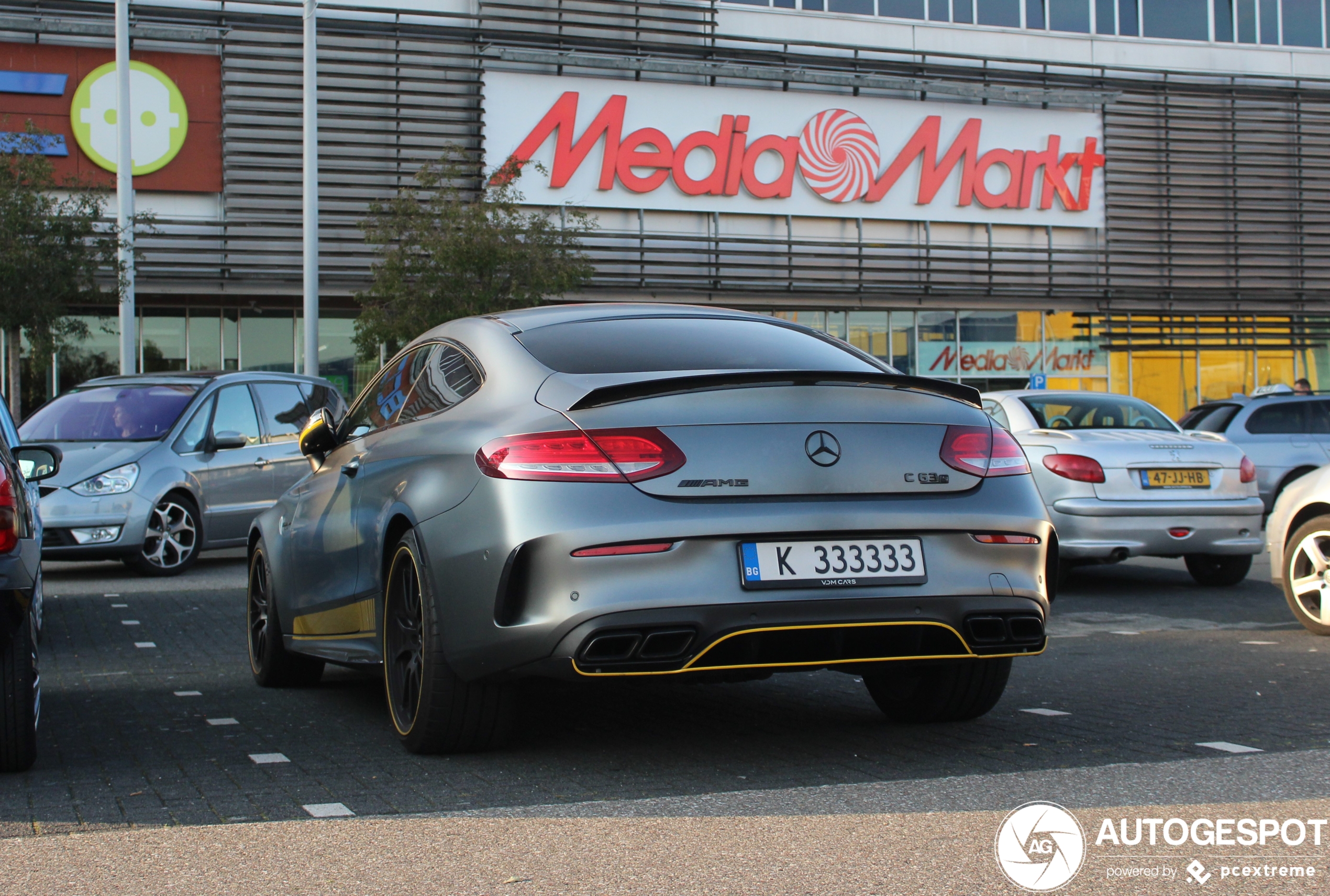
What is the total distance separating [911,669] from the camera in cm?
543

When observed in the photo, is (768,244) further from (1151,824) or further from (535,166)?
(1151,824)

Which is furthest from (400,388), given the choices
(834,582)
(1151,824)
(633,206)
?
(633,206)

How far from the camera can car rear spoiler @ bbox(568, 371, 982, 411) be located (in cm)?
436

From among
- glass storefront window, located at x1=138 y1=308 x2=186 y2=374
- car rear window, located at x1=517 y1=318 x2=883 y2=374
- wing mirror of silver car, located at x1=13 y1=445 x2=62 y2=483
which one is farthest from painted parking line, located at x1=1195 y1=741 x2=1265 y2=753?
glass storefront window, located at x1=138 y1=308 x2=186 y2=374

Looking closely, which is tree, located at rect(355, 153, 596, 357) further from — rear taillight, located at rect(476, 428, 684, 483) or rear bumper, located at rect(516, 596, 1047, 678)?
rear bumper, located at rect(516, 596, 1047, 678)

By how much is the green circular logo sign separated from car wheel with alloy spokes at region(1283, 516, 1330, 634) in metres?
21.2

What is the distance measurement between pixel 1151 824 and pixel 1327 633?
479 cm

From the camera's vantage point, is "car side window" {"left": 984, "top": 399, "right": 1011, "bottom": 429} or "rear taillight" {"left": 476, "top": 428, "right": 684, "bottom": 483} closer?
"rear taillight" {"left": 476, "top": 428, "right": 684, "bottom": 483}

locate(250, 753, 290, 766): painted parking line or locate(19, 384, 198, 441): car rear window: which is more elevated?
locate(19, 384, 198, 441): car rear window

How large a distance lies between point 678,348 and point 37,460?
168 inches

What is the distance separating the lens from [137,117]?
24688 mm

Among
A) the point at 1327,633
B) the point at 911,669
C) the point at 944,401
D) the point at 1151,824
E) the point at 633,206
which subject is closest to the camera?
the point at 1151,824

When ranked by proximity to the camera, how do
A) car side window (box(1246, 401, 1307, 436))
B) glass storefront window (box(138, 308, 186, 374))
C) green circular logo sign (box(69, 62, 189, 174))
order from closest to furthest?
1. car side window (box(1246, 401, 1307, 436))
2. green circular logo sign (box(69, 62, 189, 174))
3. glass storefront window (box(138, 308, 186, 374))

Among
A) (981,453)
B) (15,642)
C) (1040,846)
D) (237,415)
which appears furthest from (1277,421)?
(15,642)
